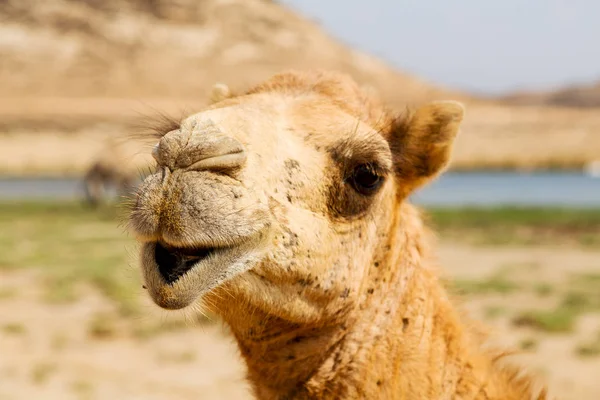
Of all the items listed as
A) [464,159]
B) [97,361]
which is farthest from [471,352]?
[464,159]

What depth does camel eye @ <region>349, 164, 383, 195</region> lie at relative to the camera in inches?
115

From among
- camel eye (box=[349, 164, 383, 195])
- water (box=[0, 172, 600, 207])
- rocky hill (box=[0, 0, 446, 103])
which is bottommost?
rocky hill (box=[0, 0, 446, 103])

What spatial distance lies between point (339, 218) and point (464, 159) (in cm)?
6490

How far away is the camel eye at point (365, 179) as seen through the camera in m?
2.93

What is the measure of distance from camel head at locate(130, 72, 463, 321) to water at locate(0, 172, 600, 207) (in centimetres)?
2342

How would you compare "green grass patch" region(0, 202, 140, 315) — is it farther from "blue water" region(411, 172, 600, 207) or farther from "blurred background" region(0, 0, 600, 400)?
"blue water" region(411, 172, 600, 207)

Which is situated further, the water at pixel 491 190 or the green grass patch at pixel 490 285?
the water at pixel 491 190

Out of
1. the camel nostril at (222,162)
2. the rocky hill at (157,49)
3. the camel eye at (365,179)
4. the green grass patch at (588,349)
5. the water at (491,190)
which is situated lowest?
the rocky hill at (157,49)

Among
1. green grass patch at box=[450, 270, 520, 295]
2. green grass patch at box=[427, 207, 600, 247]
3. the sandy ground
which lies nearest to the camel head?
the sandy ground

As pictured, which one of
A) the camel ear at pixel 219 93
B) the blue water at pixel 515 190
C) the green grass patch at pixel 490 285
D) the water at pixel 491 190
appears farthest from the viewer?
the water at pixel 491 190

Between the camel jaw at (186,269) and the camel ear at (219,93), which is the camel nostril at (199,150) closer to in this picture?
the camel jaw at (186,269)

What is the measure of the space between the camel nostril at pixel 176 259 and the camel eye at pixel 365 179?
74cm

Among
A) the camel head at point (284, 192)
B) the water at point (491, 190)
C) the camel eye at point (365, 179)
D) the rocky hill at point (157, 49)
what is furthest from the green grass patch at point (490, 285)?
the rocky hill at point (157, 49)

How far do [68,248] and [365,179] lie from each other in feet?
51.5
